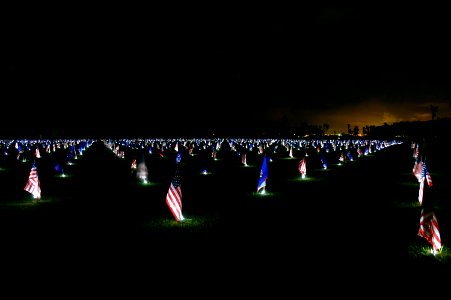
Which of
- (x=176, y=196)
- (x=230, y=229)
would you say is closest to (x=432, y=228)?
(x=230, y=229)

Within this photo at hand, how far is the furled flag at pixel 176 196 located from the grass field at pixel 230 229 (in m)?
0.40

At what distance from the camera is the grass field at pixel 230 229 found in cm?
920

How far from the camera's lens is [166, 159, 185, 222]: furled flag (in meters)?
12.8

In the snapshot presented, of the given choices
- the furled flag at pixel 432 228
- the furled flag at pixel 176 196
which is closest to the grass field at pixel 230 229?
the furled flag at pixel 432 228

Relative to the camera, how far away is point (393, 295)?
744 cm

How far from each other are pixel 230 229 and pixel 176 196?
1.72 meters

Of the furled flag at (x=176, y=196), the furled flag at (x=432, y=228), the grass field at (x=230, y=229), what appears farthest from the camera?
the furled flag at (x=176, y=196)

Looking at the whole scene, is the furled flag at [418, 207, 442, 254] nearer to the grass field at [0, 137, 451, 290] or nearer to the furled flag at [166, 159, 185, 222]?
the grass field at [0, 137, 451, 290]

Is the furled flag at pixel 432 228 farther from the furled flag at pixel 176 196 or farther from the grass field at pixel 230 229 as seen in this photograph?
the furled flag at pixel 176 196

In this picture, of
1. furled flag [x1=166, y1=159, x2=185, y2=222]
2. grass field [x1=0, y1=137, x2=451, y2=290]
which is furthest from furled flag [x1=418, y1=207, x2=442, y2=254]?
furled flag [x1=166, y1=159, x2=185, y2=222]

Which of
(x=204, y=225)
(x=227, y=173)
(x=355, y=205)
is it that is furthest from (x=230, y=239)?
(x=227, y=173)

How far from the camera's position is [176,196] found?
42.8ft

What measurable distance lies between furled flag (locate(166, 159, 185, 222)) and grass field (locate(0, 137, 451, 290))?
398 mm

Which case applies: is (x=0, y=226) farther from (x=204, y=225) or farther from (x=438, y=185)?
(x=438, y=185)
